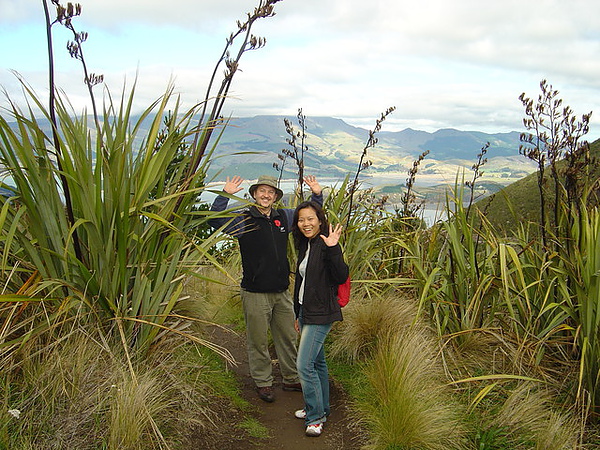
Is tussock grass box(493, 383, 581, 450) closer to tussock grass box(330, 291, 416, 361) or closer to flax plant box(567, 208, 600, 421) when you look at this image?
flax plant box(567, 208, 600, 421)

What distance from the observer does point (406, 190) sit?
686 centimetres

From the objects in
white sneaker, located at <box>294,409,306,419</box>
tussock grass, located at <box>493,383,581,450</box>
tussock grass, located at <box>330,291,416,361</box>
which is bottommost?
white sneaker, located at <box>294,409,306,419</box>

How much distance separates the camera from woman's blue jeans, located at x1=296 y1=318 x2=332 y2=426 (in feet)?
12.3

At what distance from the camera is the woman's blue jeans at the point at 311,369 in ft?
12.3

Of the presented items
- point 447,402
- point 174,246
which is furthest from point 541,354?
point 174,246

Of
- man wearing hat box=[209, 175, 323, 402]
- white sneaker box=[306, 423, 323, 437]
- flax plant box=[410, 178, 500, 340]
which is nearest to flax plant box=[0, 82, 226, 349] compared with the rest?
man wearing hat box=[209, 175, 323, 402]

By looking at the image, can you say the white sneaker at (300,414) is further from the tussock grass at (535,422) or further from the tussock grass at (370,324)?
the tussock grass at (535,422)

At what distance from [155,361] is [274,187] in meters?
1.76

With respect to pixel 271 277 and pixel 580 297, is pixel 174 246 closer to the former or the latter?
pixel 271 277

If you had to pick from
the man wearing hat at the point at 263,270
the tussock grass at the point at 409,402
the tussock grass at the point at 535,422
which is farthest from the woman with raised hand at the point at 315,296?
the tussock grass at the point at 535,422

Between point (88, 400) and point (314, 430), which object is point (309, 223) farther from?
point (88, 400)

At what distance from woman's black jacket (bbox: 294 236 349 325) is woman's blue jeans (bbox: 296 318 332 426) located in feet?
0.26

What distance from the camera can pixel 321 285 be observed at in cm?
378

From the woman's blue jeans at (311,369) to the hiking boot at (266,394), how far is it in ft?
2.00
